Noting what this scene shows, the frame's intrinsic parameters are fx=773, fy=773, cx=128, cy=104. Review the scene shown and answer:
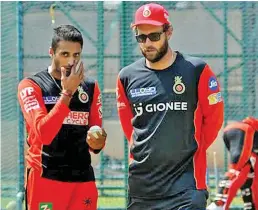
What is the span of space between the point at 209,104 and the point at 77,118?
85cm

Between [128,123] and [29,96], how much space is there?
0.67 metres

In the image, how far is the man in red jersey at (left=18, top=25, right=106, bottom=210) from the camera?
16.0 ft

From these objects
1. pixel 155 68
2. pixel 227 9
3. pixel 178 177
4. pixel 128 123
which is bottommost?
pixel 178 177

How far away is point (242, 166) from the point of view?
21.6ft

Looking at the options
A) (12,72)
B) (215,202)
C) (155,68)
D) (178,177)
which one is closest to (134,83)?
(155,68)

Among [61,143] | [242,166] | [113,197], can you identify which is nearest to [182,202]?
[61,143]

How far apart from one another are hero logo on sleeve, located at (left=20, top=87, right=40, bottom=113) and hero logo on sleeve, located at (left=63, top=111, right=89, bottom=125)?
0.21m

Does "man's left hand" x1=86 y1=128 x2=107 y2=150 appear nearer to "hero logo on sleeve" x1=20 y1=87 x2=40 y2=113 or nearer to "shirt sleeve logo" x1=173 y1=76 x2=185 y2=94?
"hero logo on sleeve" x1=20 y1=87 x2=40 y2=113

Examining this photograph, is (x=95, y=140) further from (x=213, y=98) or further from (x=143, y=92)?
(x=213, y=98)

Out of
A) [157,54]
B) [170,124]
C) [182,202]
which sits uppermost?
[157,54]

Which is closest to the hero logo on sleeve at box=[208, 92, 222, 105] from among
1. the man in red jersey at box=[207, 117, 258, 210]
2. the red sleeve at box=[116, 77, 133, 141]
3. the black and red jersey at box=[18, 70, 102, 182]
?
the red sleeve at box=[116, 77, 133, 141]

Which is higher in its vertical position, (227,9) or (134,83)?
(227,9)

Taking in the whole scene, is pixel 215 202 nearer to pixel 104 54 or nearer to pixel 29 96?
pixel 29 96

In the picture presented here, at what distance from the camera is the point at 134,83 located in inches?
190
